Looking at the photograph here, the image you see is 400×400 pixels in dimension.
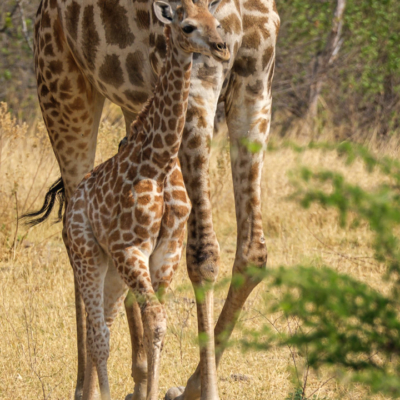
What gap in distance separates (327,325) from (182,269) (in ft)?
11.5

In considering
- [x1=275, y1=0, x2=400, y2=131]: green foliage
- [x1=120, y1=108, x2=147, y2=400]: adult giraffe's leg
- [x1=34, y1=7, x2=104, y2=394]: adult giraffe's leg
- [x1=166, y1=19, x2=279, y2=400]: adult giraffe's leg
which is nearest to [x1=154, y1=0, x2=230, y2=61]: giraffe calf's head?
[x1=166, y1=19, x2=279, y2=400]: adult giraffe's leg

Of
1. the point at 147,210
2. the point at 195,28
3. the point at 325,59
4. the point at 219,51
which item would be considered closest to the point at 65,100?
the point at 147,210

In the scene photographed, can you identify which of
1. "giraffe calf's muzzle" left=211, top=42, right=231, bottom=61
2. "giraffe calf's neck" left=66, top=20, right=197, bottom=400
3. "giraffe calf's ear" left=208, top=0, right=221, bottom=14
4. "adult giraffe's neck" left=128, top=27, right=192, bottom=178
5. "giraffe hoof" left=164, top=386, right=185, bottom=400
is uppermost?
"giraffe calf's ear" left=208, top=0, right=221, bottom=14

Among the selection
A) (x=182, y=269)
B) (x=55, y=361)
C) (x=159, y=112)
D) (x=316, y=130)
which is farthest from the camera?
(x=316, y=130)

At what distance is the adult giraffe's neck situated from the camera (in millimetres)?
2994

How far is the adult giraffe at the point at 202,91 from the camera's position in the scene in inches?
133

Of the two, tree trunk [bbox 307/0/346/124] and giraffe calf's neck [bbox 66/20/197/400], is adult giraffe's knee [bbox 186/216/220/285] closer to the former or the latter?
giraffe calf's neck [bbox 66/20/197/400]

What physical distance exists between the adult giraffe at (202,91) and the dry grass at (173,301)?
0.27 m

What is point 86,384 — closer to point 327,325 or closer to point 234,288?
point 234,288

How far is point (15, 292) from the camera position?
507 centimetres

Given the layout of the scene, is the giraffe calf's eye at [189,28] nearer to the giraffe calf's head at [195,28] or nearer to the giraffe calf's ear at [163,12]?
the giraffe calf's head at [195,28]

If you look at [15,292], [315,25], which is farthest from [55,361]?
[315,25]

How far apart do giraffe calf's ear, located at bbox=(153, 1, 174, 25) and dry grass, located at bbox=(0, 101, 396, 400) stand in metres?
0.58

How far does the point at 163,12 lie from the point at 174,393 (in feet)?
6.45
